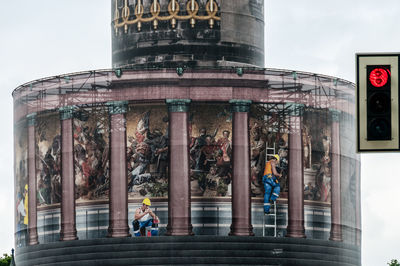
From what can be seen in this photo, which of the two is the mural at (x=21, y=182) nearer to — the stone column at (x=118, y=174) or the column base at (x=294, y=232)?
the stone column at (x=118, y=174)

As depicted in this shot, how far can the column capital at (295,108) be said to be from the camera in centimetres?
6694

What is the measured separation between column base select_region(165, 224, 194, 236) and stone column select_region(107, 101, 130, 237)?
2.61m

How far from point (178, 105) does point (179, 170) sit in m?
3.87

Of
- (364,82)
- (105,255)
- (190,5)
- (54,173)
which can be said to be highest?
(190,5)

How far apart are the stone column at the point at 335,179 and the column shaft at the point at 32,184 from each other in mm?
18695

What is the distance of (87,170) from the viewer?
218 feet

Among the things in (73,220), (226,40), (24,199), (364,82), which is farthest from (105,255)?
(364,82)

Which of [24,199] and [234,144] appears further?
[24,199]

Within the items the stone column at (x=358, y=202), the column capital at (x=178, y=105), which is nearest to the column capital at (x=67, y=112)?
the column capital at (x=178, y=105)

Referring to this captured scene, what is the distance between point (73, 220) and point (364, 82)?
170 ft

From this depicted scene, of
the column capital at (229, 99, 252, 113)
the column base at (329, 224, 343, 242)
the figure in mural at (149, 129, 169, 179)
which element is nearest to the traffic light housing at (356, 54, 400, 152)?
the column capital at (229, 99, 252, 113)

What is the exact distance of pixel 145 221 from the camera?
6581 centimetres

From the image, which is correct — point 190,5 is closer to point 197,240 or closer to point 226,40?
point 226,40

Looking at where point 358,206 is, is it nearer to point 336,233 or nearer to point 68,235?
point 336,233
